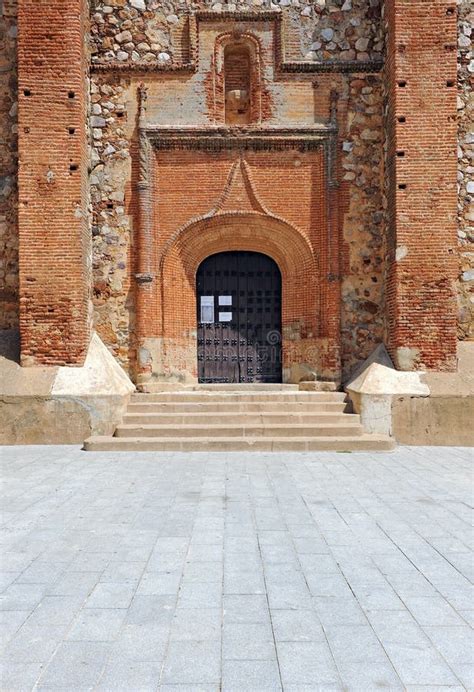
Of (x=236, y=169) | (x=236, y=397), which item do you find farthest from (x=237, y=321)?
(x=236, y=169)

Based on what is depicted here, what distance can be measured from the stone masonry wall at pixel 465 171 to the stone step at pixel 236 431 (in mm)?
3236

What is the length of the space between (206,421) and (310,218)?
427 centimetres

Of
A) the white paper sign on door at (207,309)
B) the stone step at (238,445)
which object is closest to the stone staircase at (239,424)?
the stone step at (238,445)

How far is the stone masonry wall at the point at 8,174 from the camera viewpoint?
8.45 m

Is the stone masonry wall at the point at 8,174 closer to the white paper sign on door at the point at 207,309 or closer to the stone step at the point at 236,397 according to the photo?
the stone step at the point at 236,397

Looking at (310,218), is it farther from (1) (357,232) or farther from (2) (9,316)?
(2) (9,316)

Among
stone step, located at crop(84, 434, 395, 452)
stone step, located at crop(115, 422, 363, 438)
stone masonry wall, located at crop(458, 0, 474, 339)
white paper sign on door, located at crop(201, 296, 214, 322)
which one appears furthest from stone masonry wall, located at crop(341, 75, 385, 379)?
white paper sign on door, located at crop(201, 296, 214, 322)

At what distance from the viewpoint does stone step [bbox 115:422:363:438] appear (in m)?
7.11

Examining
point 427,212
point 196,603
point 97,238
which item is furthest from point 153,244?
point 196,603

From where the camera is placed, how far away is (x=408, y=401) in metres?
7.38

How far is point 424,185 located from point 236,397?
15.4 ft

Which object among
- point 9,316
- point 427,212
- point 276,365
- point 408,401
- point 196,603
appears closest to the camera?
point 196,603

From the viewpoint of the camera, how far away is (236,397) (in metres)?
8.01

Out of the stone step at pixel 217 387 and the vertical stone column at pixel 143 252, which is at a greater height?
the vertical stone column at pixel 143 252
